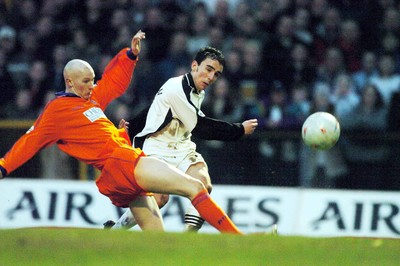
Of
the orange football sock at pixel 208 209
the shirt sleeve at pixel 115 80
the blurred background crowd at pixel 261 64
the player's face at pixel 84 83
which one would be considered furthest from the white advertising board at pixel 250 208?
the player's face at pixel 84 83

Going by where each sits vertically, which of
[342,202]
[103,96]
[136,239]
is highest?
[103,96]

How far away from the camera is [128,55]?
954 centimetres

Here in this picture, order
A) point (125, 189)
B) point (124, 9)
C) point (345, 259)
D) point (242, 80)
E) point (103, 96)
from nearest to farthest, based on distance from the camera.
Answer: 1. point (345, 259)
2. point (125, 189)
3. point (103, 96)
4. point (242, 80)
5. point (124, 9)

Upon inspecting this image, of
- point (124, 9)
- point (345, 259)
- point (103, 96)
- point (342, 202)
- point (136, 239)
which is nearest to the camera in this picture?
point (345, 259)

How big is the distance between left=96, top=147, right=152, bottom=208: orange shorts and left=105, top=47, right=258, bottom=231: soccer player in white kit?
0.93m

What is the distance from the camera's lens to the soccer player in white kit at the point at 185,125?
942 cm

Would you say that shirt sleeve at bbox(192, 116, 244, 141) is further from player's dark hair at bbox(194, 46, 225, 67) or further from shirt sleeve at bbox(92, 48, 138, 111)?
shirt sleeve at bbox(92, 48, 138, 111)

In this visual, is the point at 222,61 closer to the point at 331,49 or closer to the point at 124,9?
the point at 331,49

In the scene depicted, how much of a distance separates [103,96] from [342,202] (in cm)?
403

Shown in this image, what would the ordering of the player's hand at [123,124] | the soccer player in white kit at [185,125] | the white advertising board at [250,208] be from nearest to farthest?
1. the soccer player in white kit at [185,125]
2. the player's hand at [123,124]
3. the white advertising board at [250,208]

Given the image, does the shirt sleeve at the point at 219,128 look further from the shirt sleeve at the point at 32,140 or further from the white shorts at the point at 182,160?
the shirt sleeve at the point at 32,140

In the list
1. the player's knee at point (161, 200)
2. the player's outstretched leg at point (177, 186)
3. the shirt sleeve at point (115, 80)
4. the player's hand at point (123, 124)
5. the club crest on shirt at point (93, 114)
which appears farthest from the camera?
the player's knee at point (161, 200)

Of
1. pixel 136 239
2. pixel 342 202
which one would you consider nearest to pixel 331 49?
pixel 342 202

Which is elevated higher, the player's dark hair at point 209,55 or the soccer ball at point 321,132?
the player's dark hair at point 209,55
